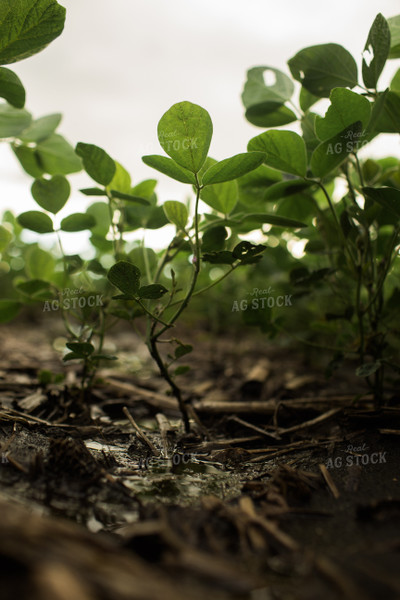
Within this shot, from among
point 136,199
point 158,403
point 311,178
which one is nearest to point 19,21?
point 136,199

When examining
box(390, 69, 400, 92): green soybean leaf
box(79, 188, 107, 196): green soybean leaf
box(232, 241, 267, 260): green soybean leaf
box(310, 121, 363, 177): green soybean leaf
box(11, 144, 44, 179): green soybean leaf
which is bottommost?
box(232, 241, 267, 260): green soybean leaf

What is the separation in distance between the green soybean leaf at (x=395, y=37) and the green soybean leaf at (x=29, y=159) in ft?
3.65

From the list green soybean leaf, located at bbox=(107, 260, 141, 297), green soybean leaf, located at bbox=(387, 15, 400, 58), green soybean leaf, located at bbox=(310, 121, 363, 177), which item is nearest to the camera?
green soybean leaf, located at bbox=(107, 260, 141, 297)

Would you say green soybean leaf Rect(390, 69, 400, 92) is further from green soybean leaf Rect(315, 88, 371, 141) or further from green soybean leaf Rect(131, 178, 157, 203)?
green soybean leaf Rect(131, 178, 157, 203)

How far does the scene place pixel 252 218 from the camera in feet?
3.49

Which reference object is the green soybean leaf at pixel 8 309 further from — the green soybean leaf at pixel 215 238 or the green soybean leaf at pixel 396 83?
the green soybean leaf at pixel 396 83

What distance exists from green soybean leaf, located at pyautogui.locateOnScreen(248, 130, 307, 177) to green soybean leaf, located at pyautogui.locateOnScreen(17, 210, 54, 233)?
25.0 inches

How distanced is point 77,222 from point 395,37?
3.43 feet

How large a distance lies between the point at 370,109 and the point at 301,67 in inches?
10.4

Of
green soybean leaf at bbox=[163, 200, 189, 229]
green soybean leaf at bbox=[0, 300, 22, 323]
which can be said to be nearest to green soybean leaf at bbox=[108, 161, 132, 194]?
green soybean leaf at bbox=[163, 200, 189, 229]

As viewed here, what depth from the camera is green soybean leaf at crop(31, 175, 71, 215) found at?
1.19 m

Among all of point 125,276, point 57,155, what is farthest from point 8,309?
point 125,276

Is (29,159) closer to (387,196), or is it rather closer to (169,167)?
(169,167)

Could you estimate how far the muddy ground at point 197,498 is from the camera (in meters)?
0.45
